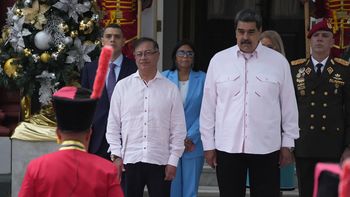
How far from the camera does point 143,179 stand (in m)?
6.50

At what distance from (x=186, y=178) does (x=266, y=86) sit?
140 centimetres

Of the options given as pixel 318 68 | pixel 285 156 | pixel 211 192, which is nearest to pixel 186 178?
pixel 285 156

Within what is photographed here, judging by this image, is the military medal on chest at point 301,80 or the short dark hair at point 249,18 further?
the military medal on chest at point 301,80

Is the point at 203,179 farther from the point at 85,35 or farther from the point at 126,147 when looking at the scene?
the point at 126,147

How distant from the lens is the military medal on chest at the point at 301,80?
22.6 feet

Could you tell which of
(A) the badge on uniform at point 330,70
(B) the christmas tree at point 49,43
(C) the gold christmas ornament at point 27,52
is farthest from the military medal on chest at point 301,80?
(C) the gold christmas ornament at point 27,52

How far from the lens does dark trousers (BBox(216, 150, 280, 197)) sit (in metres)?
6.38

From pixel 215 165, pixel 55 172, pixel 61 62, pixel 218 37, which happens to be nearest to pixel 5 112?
pixel 61 62

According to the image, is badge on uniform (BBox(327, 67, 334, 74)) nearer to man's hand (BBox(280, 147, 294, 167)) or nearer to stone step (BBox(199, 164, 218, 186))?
man's hand (BBox(280, 147, 294, 167))

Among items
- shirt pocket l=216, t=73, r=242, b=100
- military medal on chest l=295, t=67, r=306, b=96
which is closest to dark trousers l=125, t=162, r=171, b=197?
shirt pocket l=216, t=73, r=242, b=100

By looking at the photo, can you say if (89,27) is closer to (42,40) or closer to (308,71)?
(42,40)

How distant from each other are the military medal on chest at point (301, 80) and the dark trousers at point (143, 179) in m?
1.30

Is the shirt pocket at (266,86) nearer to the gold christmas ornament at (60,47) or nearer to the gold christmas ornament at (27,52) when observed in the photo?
the gold christmas ornament at (60,47)

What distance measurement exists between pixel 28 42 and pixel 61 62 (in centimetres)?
41
